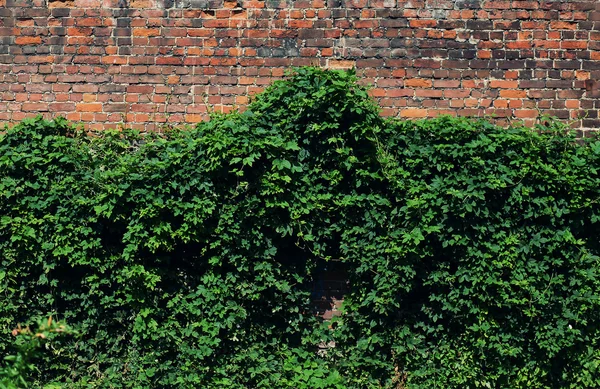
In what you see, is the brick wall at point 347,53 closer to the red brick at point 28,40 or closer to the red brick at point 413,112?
the red brick at point 413,112

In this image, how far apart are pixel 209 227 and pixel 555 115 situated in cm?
314

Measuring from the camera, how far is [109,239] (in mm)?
5875

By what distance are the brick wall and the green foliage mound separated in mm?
346

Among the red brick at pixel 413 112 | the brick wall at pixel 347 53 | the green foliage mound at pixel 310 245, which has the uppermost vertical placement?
the brick wall at pixel 347 53

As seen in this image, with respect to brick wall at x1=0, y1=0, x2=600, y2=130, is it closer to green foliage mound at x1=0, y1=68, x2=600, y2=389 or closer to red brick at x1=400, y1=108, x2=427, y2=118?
red brick at x1=400, y1=108, x2=427, y2=118

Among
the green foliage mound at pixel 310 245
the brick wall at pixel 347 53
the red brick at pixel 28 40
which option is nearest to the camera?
the green foliage mound at pixel 310 245

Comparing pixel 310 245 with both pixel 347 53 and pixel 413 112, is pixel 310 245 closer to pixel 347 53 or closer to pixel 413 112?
pixel 413 112

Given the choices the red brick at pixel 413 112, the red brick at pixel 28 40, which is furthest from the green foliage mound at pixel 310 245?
the red brick at pixel 28 40

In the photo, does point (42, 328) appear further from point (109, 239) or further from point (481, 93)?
point (481, 93)

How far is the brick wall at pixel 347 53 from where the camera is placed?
19.8 feet

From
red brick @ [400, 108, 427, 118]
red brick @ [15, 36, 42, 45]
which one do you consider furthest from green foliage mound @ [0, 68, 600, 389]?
red brick @ [15, 36, 42, 45]

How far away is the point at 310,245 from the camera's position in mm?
5891

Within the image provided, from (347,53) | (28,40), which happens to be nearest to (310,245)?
(347,53)

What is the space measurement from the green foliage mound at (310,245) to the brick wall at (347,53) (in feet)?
1.13
